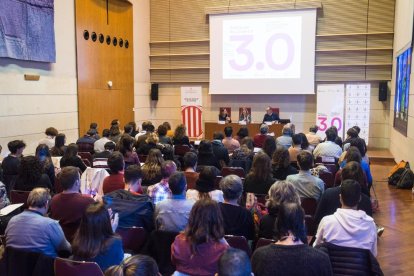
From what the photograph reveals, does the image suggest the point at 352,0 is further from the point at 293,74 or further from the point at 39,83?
the point at 39,83

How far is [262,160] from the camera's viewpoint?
4.02m

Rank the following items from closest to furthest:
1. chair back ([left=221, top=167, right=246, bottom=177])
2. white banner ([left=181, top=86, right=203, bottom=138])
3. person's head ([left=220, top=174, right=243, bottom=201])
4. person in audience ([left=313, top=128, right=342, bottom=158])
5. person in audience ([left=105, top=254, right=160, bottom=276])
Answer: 1. person in audience ([left=105, top=254, right=160, bottom=276])
2. person's head ([left=220, top=174, right=243, bottom=201])
3. chair back ([left=221, top=167, right=246, bottom=177])
4. person in audience ([left=313, top=128, right=342, bottom=158])
5. white banner ([left=181, top=86, right=203, bottom=138])

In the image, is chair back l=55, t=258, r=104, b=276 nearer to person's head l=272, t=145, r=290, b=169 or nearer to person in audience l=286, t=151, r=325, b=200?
person in audience l=286, t=151, r=325, b=200

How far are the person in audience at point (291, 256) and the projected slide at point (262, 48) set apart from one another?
990 centimetres

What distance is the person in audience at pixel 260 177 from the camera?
13.2 feet

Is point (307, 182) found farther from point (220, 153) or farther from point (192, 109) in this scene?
point (192, 109)

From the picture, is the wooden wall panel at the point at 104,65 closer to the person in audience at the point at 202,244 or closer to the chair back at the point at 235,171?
the chair back at the point at 235,171

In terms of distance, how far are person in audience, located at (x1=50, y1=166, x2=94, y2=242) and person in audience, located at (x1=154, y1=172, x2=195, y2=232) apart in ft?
1.83

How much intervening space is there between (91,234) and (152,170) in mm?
2104

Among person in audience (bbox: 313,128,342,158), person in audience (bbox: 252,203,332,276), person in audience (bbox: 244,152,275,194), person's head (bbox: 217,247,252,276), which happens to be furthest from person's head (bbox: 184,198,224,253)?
person in audience (bbox: 313,128,342,158)

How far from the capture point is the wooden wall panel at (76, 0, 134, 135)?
10203mm

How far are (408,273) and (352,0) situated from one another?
9321 mm

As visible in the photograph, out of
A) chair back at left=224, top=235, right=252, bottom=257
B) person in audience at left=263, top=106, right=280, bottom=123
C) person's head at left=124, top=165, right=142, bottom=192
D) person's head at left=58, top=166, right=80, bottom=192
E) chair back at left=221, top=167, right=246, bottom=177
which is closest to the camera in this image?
chair back at left=224, top=235, right=252, bottom=257

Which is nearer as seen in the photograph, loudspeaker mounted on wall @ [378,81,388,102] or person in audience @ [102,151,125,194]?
person in audience @ [102,151,125,194]
